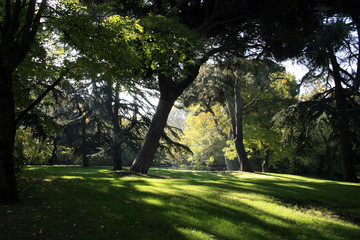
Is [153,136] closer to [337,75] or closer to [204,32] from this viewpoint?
[204,32]

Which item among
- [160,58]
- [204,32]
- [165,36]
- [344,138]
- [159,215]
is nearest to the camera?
[159,215]

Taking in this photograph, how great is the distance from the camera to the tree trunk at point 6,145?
4613mm

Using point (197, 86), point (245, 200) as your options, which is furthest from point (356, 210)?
point (197, 86)

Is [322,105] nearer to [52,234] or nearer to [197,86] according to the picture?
[197,86]

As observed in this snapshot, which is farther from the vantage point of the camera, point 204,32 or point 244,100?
point 244,100

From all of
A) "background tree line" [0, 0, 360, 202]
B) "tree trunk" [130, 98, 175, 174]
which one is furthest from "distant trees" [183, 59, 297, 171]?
"tree trunk" [130, 98, 175, 174]

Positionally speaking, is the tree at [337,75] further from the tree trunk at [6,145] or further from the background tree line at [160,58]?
the tree trunk at [6,145]

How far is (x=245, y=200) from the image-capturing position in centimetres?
641

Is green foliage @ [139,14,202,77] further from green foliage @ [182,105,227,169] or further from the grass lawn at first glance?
green foliage @ [182,105,227,169]

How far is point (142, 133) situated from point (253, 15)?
12.7 metres

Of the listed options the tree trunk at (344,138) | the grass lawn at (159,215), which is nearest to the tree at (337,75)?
the tree trunk at (344,138)

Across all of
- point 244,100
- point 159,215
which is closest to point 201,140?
point 244,100

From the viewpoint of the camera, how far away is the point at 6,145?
4641 mm

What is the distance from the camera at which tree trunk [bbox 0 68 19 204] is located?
15.1 feet
